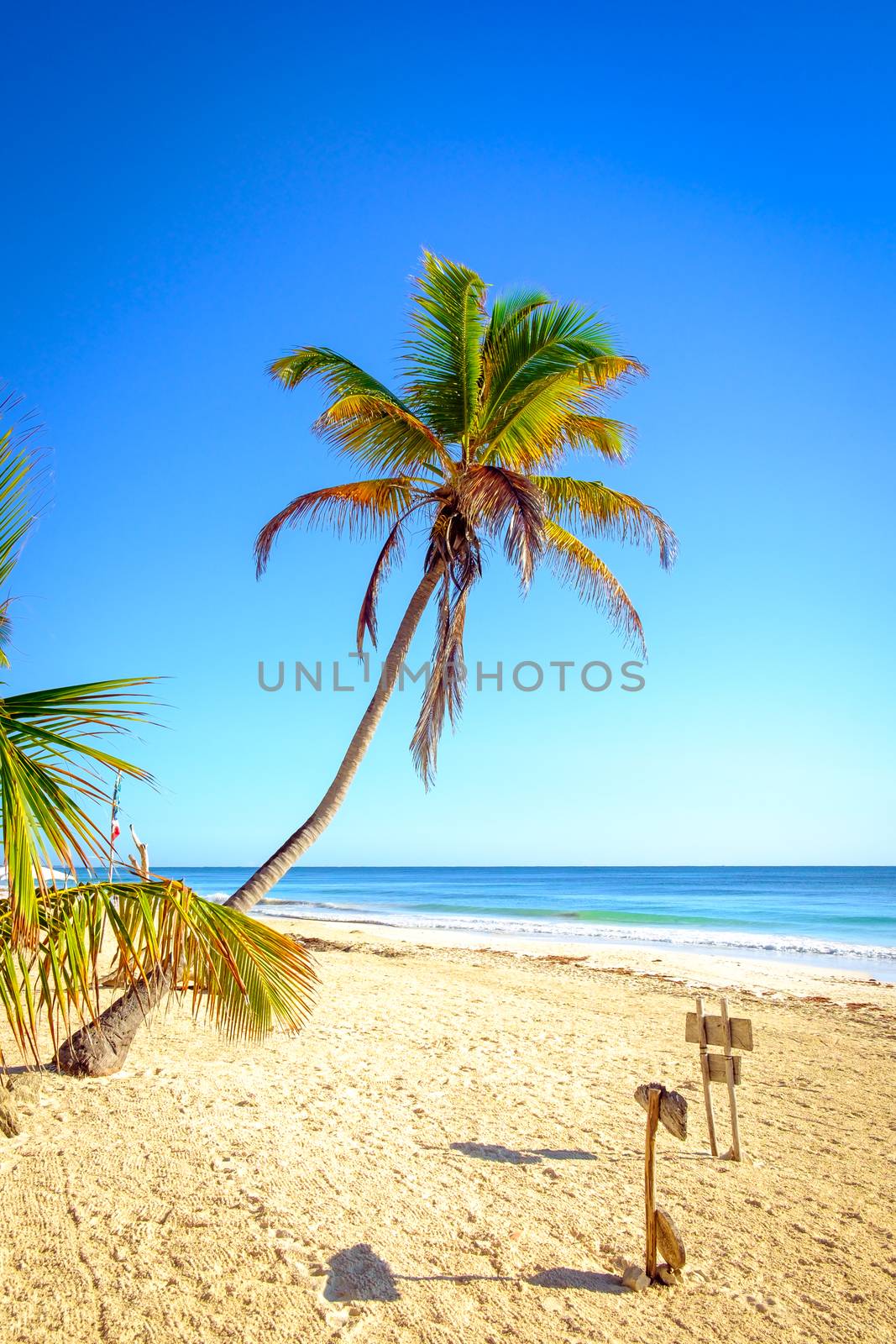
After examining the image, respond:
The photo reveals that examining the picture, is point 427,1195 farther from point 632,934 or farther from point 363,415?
point 632,934

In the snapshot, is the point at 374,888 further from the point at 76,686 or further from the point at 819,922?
the point at 76,686

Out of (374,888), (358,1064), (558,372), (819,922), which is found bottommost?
(374,888)

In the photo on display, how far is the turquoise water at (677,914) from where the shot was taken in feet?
71.4

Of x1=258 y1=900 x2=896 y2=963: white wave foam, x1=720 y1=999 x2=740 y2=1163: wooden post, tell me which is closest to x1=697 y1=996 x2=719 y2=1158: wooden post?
x1=720 y1=999 x2=740 y2=1163: wooden post

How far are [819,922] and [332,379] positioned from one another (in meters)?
28.5

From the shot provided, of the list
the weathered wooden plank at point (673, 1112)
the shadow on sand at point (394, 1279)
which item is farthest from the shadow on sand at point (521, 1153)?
the weathered wooden plank at point (673, 1112)

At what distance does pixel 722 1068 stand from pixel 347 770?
12.2 ft

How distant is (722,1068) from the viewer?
4.95 metres

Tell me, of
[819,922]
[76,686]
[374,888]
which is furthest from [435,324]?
[374,888]

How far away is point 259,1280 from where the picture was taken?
346 centimetres

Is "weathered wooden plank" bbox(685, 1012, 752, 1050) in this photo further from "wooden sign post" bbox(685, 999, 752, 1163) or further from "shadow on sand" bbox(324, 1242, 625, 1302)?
"shadow on sand" bbox(324, 1242, 625, 1302)

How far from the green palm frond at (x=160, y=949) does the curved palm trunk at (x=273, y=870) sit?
5.06ft

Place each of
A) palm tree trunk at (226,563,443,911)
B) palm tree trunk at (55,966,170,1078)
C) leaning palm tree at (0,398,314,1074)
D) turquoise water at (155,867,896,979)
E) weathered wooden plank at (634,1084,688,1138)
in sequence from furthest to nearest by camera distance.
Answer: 1. turquoise water at (155,867,896,979)
2. palm tree trunk at (226,563,443,911)
3. palm tree trunk at (55,966,170,1078)
4. weathered wooden plank at (634,1084,688,1138)
5. leaning palm tree at (0,398,314,1074)

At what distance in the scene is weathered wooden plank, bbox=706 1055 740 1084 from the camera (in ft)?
16.2
